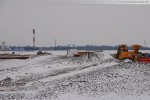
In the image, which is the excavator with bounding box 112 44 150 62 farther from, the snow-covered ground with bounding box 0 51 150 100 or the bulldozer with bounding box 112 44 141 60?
the snow-covered ground with bounding box 0 51 150 100

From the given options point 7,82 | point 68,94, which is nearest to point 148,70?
point 68,94

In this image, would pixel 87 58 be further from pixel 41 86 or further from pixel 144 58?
pixel 41 86

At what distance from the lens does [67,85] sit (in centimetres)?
2097

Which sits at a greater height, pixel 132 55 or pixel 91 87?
pixel 132 55

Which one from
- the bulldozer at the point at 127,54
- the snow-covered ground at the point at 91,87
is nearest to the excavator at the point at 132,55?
the bulldozer at the point at 127,54

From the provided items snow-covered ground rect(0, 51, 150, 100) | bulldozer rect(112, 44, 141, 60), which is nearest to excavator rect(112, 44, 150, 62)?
bulldozer rect(112, 44, 141, 60)

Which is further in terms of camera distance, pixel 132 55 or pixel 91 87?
pixel 132 55

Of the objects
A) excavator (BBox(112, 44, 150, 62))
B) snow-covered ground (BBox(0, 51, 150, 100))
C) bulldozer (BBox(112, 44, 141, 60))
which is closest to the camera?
snow-covered ground (BBox(0, 51, 150, 100))

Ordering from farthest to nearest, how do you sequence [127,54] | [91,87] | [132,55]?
[127,54]
[132,55]
[91,87]

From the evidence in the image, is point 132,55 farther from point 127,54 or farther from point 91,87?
point 91,87

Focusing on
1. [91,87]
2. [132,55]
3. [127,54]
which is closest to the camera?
[91,87]

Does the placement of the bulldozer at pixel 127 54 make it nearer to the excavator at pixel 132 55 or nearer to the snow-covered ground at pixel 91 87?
the excavator at pixel 132 55

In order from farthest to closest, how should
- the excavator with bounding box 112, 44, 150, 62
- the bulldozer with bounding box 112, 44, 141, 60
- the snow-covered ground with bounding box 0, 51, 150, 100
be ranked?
1. the bulldozer with bounding box 112, 44, 141, 60
2. the excavator with bounding box 112, 44, 150, 62
3. the snow-covered ground with bounding box 0, 51, 150, 100

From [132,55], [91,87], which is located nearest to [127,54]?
[132,55]
